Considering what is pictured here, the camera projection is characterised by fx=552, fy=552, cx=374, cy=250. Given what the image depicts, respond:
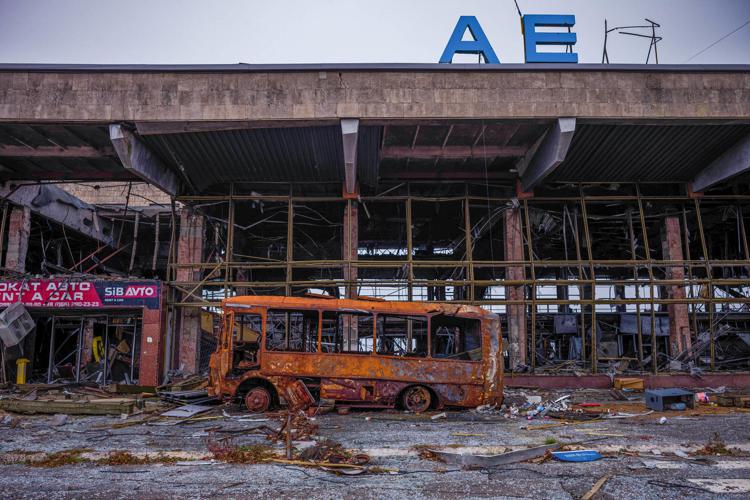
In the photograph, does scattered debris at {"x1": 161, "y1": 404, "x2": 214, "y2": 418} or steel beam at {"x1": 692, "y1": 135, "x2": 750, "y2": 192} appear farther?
steel beam at {"x1": 692, "y1": 135, "x2": 750, "y2": 192}

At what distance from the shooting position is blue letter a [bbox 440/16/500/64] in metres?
17.2

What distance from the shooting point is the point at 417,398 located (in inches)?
472

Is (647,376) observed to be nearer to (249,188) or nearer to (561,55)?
(561,55)

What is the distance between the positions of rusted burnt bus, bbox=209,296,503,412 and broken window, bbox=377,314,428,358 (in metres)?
0.02

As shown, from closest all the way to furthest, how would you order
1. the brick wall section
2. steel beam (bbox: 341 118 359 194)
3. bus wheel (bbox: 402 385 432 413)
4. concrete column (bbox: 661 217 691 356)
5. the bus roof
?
bus wheel (bbox: 402 385 432 413), the bus roof, steel beam (bbox: 341 118 359 194), concrete column (bbox: 661 217 691 356), the brick wall section

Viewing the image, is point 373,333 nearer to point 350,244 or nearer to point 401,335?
point 401,335

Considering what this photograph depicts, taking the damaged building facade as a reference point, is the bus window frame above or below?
below

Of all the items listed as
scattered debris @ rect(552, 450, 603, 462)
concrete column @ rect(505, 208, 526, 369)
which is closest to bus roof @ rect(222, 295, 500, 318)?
scattered debris @ rect(552, 450, 603, 462)

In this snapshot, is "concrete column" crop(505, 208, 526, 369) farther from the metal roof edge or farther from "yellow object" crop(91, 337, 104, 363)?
"yellow object" crop(91, 337, 104, 363)

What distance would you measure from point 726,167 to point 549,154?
6.24 m

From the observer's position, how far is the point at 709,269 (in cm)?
1820

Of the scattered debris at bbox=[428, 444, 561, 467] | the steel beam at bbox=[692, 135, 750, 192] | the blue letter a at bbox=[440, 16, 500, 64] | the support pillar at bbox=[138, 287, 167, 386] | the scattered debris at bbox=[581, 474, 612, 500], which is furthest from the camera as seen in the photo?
the steel beam at bbox=[692, 135, 750, 192]

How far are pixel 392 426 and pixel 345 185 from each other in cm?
1051

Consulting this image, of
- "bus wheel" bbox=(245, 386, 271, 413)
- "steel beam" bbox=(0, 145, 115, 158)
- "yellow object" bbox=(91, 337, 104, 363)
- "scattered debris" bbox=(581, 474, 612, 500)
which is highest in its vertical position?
"steel beam" bbox=(0, 145, 115, 158)
